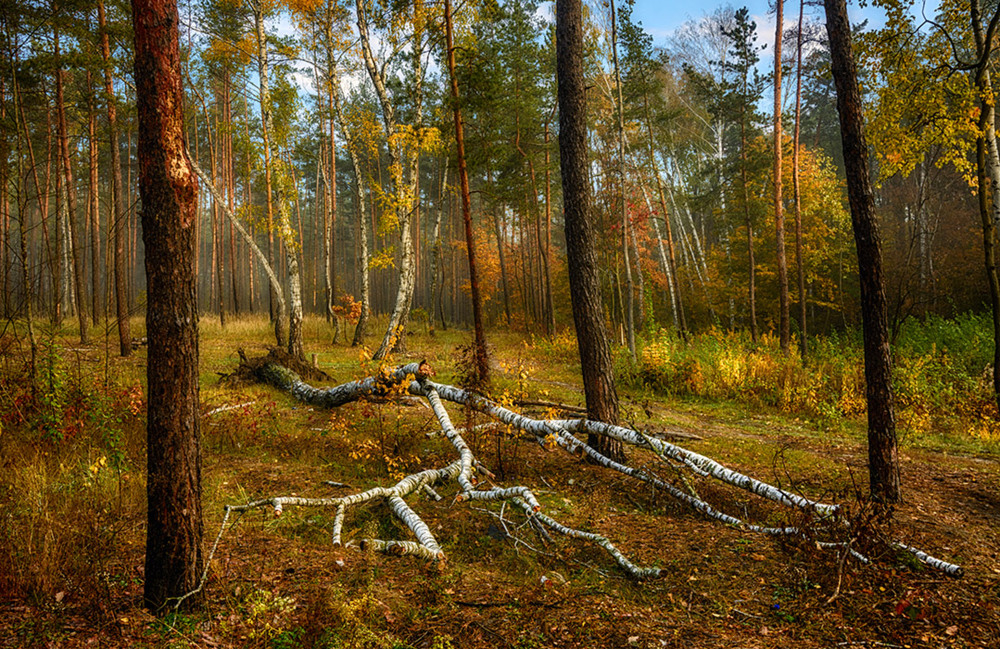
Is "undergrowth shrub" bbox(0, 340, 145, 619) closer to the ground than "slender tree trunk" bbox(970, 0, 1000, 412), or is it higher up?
closer to the ground

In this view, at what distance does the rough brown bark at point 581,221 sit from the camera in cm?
575

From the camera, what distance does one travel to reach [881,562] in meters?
3.50

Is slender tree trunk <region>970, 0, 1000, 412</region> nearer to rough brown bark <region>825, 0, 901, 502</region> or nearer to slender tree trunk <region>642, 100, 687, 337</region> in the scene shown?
rough brown bark <region>825, 0, 901, 502</region>

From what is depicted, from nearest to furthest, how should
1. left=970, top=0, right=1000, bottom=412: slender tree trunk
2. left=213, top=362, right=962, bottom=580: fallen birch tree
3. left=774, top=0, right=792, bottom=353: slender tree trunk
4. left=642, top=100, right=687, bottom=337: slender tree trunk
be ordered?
left=213, top=362, right=962, bottom=580: fallen birch tree < left=970, top=0, right=1000, bottom=412: slender tree trunk < left=774, top=0, right=792, bottom=353: slender tree trunk < left=642, top=100, right=687, bottom=337: slender tree trunk

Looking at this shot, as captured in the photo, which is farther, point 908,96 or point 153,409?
point 908,96

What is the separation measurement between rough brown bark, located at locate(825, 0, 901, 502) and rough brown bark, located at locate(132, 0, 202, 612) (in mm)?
5482

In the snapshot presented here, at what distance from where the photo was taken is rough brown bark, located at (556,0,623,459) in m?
5.75

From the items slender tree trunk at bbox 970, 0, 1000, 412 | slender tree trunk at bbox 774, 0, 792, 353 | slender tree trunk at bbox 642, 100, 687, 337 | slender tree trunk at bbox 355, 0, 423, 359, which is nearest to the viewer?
slender tree trunk at bbox 970, 0, 1000, 412

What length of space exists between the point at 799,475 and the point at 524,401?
12.3 ft

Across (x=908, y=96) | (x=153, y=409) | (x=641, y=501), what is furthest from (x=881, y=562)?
(x=908, y=96)

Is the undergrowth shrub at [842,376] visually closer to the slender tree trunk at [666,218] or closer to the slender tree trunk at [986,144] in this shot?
the slender tree trunk at [986,144]

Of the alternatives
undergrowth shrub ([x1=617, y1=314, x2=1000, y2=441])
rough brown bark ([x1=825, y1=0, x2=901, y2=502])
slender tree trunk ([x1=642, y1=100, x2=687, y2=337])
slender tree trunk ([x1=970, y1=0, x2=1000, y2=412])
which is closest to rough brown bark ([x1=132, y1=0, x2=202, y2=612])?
rough brown bark ([x1=825, y1=0, x2=901, y2=502])

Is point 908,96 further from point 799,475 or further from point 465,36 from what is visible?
point 465,36

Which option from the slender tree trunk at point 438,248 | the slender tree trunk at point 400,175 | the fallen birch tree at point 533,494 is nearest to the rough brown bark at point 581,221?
the fallen birch tree at point 533,494
